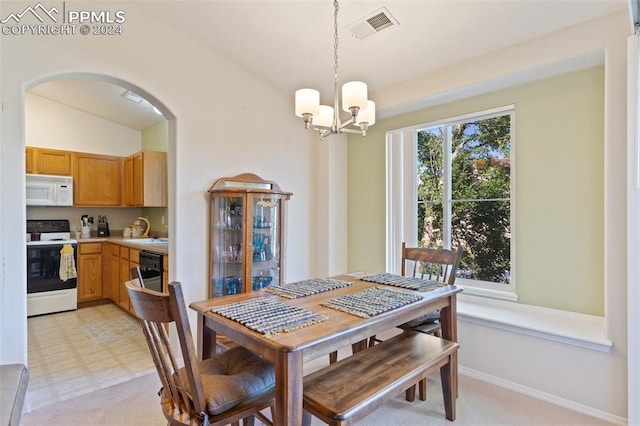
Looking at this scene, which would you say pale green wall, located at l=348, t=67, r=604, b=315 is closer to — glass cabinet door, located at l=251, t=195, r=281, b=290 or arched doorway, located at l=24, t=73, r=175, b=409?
glass cabinet door, located at l=251, t=195, r=281, b=290

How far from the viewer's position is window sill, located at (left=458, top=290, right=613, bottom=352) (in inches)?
83.7

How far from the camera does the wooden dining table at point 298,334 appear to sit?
3.98 ft

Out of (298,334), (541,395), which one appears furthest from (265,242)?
(541,395)

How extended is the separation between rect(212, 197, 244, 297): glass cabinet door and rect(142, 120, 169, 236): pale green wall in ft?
7.36

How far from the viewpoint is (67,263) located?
4.19 m

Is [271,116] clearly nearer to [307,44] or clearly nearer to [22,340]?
[307,44]

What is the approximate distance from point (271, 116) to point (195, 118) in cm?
87

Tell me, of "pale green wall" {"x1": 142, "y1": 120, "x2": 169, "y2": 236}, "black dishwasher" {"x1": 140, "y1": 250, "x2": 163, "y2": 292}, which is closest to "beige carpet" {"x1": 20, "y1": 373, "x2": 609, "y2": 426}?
"black dishwasher" {"x1": 140, "y1": 250, "x2": 163, "y2": 292}

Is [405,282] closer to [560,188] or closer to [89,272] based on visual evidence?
[560,188]

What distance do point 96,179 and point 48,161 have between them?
23.5 inches

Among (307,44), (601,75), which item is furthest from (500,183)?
(307,44)

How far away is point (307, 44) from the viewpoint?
112 inches

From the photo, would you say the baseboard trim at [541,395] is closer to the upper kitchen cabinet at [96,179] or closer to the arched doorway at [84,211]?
the arched doorway at [84,211]

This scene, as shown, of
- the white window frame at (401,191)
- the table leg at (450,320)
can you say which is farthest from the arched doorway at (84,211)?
the table leg at (450,320)
